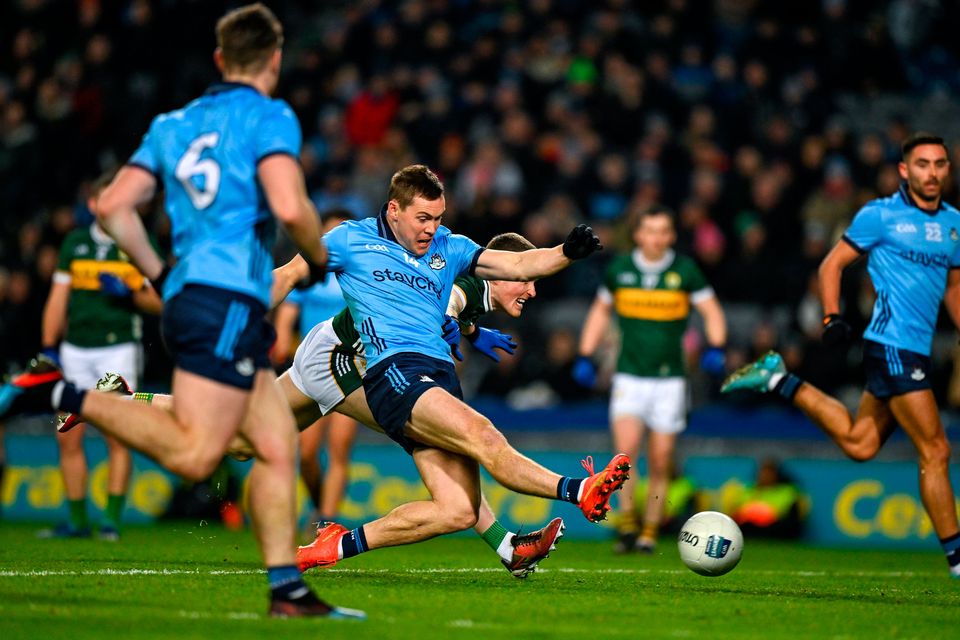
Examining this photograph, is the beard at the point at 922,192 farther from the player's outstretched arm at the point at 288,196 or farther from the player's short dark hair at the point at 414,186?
the player's outstretched arm at the point at 288,196

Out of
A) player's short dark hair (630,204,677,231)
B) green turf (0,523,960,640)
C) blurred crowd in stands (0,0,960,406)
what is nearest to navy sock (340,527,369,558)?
green turf (0,523,960,640)

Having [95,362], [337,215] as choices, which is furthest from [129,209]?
[95,362]

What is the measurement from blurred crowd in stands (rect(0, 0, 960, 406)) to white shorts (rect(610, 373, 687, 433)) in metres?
2.88

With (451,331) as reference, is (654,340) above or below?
above

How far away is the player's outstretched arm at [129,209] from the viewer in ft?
21.1

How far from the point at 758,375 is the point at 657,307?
10.3ft

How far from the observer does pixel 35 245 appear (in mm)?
18094

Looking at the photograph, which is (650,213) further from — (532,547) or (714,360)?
(532,547)

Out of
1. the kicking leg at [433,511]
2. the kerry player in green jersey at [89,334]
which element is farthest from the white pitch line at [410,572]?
the kerry player in green jersey at [89,334]

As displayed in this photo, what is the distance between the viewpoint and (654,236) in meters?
13.3

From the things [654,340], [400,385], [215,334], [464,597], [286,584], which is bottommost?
[464,597]

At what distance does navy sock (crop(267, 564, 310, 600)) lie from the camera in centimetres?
631

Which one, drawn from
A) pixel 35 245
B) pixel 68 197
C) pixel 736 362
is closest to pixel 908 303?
pixel 736 362

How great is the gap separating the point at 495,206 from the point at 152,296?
6.39 m
